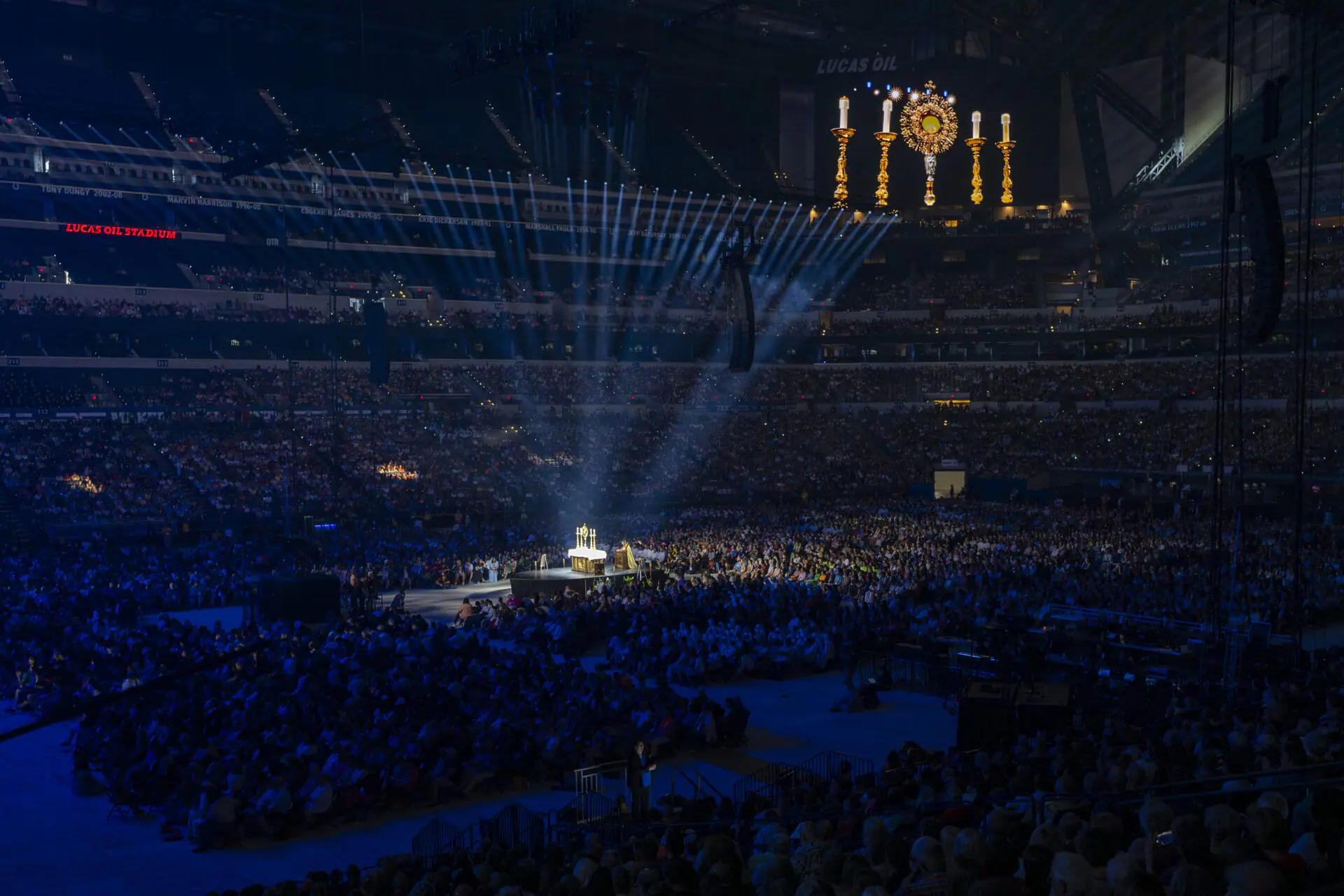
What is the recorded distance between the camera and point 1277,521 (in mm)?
34844

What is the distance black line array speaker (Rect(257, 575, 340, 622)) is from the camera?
21.4 meters

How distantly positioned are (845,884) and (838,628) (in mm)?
14197

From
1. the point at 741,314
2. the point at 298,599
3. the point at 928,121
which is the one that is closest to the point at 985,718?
the point at 741,314

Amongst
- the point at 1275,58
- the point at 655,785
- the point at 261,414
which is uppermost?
the point at 1275,58

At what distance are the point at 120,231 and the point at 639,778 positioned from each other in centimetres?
4405

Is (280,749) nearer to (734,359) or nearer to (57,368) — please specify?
(734,359)

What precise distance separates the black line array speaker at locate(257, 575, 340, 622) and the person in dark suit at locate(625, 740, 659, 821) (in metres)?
10.3

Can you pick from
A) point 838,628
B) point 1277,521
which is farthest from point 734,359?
point 1277,521

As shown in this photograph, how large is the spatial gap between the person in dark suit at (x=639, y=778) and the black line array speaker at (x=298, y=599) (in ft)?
33.9

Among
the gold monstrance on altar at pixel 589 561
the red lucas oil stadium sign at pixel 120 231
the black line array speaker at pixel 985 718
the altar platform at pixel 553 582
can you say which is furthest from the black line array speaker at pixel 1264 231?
the red lucas oil stadium sign at pixel 120 231

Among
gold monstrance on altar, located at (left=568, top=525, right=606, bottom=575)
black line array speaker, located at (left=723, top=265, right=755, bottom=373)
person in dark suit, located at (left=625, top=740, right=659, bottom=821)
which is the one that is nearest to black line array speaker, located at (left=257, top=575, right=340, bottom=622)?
gold monstrance on altar, located at (left=568, top=525, right=606, bottom=575)

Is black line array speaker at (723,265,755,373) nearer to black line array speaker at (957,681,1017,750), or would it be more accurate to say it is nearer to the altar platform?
the altar platform

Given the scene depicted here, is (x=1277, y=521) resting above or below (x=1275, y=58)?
below

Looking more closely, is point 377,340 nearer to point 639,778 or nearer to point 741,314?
point 741,314
